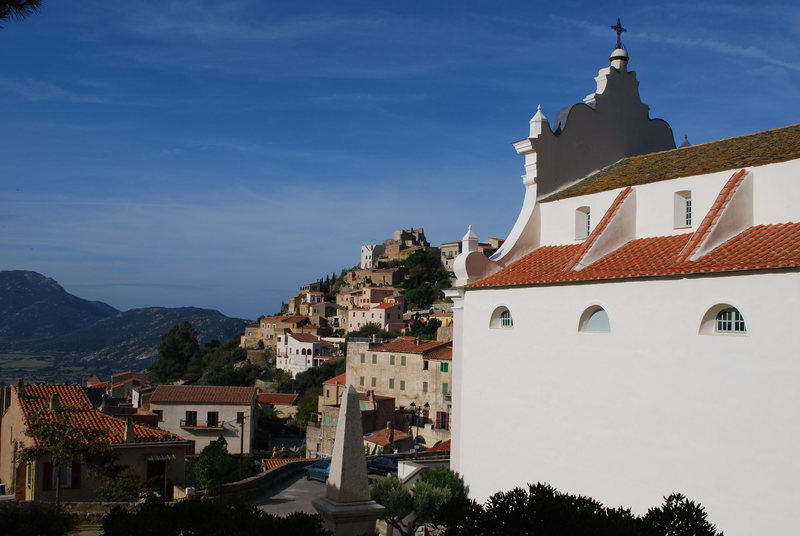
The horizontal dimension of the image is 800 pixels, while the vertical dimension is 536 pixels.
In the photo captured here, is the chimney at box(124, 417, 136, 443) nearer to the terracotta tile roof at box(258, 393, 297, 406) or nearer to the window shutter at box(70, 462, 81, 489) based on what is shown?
the window shutter at box(70, 462, 81, 489)

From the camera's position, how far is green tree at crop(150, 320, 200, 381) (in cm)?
11000

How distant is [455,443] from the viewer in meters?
18.0

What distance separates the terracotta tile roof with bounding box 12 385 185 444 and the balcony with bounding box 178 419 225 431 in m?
28.2

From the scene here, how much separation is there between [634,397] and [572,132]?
342 inches

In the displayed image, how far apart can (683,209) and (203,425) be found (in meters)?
46.3

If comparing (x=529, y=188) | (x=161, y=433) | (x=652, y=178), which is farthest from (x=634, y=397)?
(x=161, y=433)

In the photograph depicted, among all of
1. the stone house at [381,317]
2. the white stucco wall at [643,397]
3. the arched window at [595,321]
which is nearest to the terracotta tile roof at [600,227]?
the white stucco wall at [643,397]

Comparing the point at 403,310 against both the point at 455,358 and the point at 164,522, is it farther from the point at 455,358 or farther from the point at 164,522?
the point at 164,522

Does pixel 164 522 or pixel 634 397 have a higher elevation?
pixel 634 397

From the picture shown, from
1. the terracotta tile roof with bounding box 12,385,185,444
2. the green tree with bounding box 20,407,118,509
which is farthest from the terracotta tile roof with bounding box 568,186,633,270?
the terracotta tile roof with bounding box 12,385,185,444

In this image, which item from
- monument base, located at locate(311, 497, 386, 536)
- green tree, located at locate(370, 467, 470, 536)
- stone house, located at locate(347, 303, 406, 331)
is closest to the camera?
monument base, located at locate(311, 497, 386, 536)

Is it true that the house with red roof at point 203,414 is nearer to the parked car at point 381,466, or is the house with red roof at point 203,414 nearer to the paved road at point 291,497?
the parked car at point 381,466

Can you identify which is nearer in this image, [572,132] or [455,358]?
[455,358]

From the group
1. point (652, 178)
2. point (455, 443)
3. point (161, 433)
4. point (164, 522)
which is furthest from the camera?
point (161, 433)
